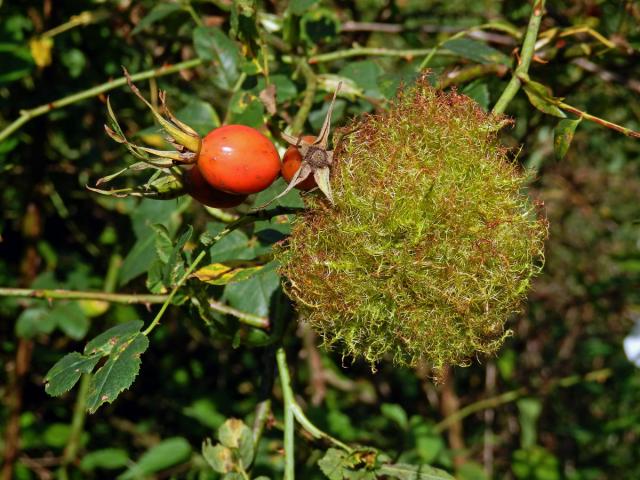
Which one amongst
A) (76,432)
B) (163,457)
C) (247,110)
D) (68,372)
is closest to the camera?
(68,372)

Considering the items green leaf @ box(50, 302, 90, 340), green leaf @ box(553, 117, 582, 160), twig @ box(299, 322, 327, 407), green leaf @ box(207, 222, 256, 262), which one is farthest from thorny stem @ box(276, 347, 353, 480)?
twig @ box(299, 322, 327, 407)

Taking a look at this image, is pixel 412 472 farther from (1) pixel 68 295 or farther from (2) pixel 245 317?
(1) pixel 68 295

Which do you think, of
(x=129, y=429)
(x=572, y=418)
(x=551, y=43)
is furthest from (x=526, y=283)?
(x=572, y=418)

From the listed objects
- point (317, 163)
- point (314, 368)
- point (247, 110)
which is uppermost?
point (317, 163)

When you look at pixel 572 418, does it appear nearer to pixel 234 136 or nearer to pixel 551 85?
pixel 551 85

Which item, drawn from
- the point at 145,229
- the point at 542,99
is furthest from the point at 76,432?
the point at 542,99

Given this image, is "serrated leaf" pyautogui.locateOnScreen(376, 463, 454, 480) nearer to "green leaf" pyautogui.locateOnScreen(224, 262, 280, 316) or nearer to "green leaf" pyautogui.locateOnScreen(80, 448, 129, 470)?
"green leaf" pyautogui.locateOnScreen(224, 262, 280, 316)

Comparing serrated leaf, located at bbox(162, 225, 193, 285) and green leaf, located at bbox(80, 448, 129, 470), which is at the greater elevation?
serrated leaf, located at bbox(162, 225, 193, 285)
